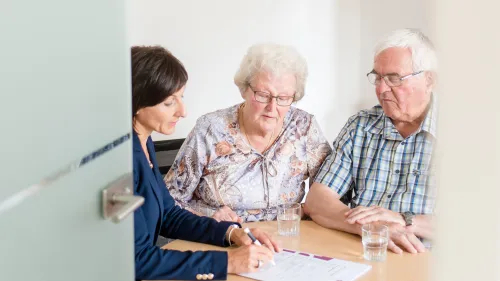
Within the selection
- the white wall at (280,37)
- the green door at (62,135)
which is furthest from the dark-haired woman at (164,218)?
the white wall at (280,37)

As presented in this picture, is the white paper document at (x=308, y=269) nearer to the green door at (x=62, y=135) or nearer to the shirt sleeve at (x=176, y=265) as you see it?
the shirt sleeve at (x=176, y=265)

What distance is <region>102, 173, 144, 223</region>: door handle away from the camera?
0.81 meters

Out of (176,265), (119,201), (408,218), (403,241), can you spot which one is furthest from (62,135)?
(408,218)

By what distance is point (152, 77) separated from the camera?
190cm

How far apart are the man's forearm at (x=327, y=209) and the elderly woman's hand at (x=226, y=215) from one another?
0.26 metres

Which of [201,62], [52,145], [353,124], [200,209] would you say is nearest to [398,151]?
[353,124]

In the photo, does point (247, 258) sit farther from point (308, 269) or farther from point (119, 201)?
point (119, 201)

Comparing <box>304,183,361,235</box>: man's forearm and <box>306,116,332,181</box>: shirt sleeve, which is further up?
<box>306,116,332,181</box>: shirt sleeve

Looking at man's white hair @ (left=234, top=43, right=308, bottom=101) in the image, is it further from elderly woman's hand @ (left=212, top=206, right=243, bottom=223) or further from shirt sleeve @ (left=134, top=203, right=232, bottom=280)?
shirt sleeve @ (left=134, top=203, right=232, bottom=280)

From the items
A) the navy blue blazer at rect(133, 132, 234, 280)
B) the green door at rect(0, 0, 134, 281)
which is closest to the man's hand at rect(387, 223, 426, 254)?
the navy blue blazer at rect(133, 132, 234, 280)

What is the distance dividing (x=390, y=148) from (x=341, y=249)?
20.9 inches

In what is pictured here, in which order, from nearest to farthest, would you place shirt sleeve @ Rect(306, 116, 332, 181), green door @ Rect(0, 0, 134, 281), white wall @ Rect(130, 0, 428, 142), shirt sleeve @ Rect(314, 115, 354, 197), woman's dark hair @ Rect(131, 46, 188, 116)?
1. green door @ Rect(0, 0, 134, 281)
2. woman's dark hair @ Rect(131, 46, 188, 116)
3. shirt sleeve @ Rect(314, 115, 354, 197)
4. shirt sleeve @ Rect(306, 116, 332, 181)
5. white wall @ Rect(130, 0, 428, 142)

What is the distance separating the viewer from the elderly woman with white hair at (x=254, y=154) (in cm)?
234

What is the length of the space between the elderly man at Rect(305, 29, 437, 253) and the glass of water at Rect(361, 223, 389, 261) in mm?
267
